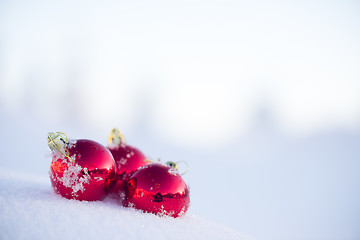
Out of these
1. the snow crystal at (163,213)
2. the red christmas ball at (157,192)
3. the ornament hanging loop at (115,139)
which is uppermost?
the ornament hanging loop at (115,139)

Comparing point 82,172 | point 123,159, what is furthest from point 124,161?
point 82,172

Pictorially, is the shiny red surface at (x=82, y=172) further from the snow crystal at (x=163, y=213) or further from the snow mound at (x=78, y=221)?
the snow crystal at (x=163, y=213)

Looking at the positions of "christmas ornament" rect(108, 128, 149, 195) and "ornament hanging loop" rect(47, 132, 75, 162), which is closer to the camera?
"ornament hanging loop" rect(47, 132, 75, 162)

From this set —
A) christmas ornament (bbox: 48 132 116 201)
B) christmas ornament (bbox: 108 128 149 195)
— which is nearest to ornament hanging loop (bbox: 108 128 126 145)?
christmas ornament (bbox: 108 128 149 195)

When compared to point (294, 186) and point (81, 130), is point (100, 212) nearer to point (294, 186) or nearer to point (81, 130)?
point (294, 186)

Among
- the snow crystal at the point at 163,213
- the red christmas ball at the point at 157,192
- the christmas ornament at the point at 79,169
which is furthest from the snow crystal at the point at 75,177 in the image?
the snow crystal at the point at 163,213

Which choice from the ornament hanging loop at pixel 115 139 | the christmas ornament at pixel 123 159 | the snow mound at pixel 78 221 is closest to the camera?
the snow mound at pixel 78 221

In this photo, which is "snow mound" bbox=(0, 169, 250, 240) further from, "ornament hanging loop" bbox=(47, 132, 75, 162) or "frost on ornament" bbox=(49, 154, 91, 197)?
"ornament hanging loop" bbox=(47, 132, 75, 162)

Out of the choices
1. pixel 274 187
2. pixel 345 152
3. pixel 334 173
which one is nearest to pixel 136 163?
pixel 274 187
